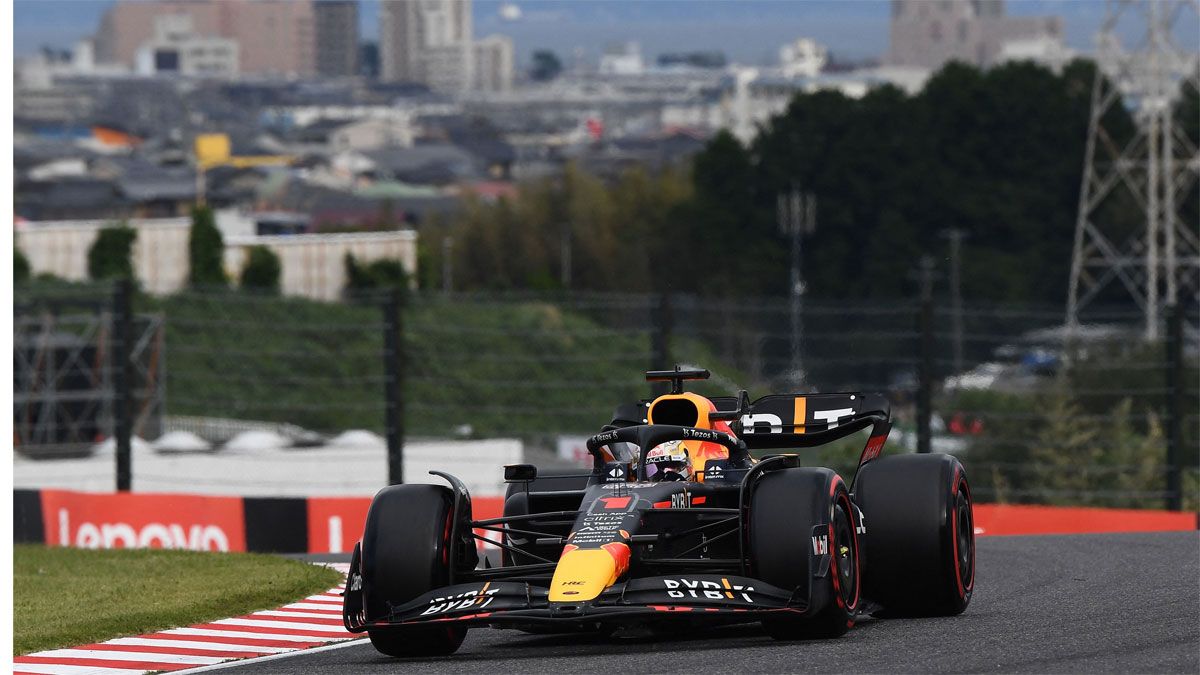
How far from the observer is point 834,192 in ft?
273

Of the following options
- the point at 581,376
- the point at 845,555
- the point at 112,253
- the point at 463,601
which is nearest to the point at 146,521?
the point at 463,601

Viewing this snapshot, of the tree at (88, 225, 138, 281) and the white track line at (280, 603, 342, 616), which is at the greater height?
the white track line at (280, 603, 342, 616)

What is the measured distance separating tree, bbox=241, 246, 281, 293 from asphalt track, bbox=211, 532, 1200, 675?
207 ft

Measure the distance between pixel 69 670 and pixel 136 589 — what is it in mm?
2872

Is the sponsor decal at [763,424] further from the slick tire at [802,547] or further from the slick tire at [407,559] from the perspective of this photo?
the slick tire at [407,559]

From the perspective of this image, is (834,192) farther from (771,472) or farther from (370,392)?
(771,472)

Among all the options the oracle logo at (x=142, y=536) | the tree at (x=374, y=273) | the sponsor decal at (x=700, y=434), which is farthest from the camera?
the tree at (x=374, y=273)

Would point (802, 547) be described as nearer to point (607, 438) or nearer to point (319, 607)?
point (607, 438)

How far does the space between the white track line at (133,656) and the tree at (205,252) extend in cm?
6266

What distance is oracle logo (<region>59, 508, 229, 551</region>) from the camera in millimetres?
18000

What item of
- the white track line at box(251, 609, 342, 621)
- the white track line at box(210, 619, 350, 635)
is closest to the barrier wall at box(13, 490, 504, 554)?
the white track line at box(251, 609, 342, 621)

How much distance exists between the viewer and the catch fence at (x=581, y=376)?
20578 mm

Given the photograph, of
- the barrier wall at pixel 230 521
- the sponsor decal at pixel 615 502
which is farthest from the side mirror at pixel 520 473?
the barrier wall at pixel 230 521

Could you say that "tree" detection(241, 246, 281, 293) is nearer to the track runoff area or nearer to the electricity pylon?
the electricity pylon
